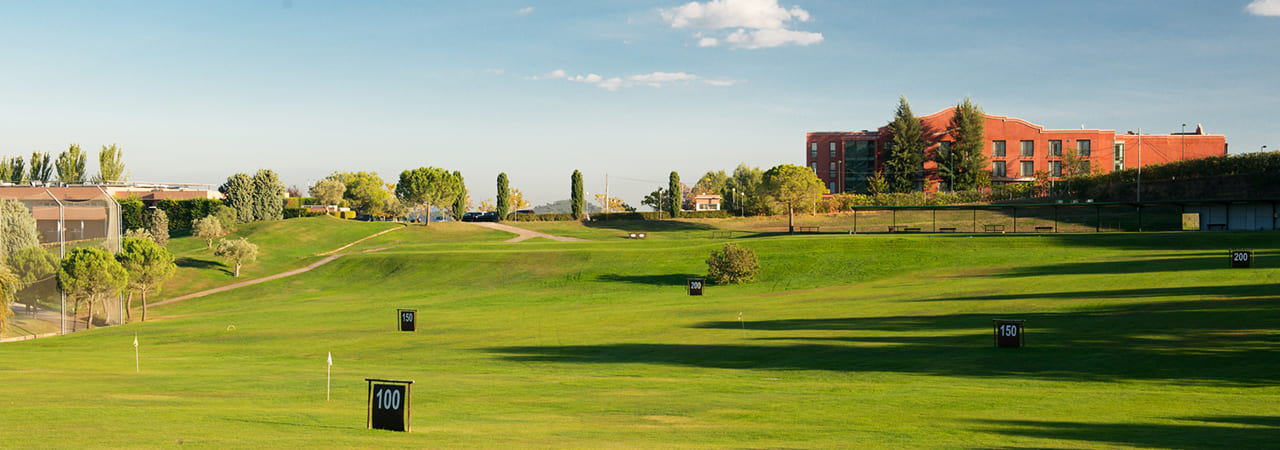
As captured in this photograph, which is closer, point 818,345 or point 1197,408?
point 1197,408

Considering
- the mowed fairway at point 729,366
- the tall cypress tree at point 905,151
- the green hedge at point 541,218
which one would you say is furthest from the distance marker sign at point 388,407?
the tall cypress tree at point 905,151

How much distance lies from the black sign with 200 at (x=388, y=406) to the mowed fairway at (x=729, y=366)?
36 centimetres

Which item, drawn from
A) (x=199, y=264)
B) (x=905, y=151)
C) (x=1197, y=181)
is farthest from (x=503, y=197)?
(x=1197, y=181)

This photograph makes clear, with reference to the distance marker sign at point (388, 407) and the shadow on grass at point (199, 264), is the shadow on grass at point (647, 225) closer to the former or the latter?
the shadow on grass at point (199, 264)

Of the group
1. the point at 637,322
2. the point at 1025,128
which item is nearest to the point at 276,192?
the point at 637,322

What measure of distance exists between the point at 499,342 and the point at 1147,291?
27976mm

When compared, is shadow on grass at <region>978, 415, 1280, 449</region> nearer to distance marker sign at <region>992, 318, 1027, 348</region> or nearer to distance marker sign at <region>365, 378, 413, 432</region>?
distance marker sign at <region>992, 318, 1027, 348</region>

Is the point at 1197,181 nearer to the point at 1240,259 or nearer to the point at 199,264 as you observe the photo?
the point at 1240,259

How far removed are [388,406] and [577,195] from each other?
116 m

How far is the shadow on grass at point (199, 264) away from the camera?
75.1 metres

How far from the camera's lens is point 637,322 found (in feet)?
119

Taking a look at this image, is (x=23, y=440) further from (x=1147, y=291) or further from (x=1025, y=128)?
(x=1025, y=128)

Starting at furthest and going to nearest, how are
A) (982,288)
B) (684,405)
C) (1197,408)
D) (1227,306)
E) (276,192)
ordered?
(276,192), (982,288), (1227,306), (684,405), (1197,408)

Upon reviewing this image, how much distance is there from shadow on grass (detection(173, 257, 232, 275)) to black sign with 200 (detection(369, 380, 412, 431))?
6806 cm
